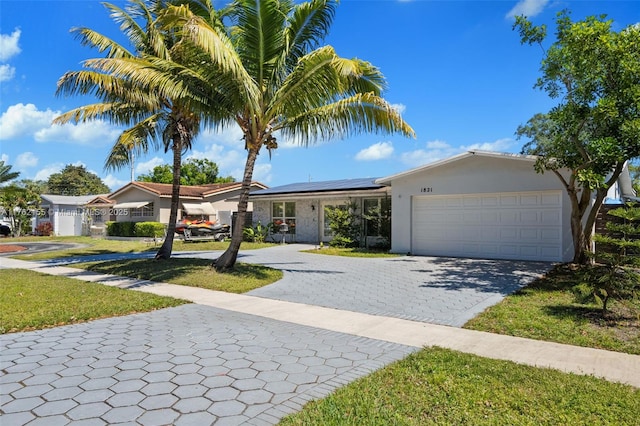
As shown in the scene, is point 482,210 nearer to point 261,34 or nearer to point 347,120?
point 347,120

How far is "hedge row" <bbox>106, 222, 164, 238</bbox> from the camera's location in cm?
2625

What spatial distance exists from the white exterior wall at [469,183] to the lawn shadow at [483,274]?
2.14 m

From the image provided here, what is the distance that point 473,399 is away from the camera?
3773 millimetres

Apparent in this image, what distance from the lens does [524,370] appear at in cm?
451

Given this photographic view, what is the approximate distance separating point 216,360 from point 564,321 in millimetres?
5458

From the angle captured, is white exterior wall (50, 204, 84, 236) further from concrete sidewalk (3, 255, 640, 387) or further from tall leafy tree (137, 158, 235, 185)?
concrete sidewalk (3, 255, 640, 387)

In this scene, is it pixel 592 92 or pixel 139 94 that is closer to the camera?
pixel 592 92

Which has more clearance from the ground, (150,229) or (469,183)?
(469,183)

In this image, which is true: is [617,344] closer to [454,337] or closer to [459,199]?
[454,337]

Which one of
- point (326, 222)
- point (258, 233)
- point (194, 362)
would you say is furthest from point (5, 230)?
point (194, 362)

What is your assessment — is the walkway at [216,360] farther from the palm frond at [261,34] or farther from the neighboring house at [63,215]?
the neighboring house at [63,215]

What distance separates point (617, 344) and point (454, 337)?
208 cm

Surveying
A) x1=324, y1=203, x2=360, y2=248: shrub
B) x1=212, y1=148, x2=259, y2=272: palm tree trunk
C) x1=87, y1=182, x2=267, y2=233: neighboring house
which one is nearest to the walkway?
x1=212, y1=148, x2=259, y2=272: palm tree trunk

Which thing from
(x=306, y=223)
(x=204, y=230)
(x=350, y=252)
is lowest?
(x=350, y=252)
